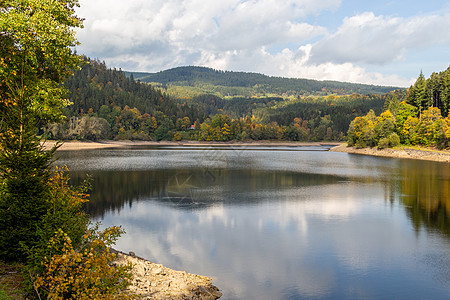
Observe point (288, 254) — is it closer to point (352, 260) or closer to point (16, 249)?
point (352, 260)

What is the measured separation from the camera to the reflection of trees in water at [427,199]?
27025 mm

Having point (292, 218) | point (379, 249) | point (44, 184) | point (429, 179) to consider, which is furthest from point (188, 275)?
point (429, 179)

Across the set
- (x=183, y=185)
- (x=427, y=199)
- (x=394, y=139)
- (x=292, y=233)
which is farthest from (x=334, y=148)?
(x=292, y=233)

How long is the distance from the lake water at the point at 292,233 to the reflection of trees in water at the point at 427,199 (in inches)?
3.9

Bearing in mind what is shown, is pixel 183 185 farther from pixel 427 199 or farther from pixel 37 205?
pixel 37 205

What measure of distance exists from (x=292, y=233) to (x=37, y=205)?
694 inches

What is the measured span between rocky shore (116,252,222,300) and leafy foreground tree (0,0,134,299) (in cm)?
118

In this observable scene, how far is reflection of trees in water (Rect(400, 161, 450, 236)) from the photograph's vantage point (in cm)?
2702

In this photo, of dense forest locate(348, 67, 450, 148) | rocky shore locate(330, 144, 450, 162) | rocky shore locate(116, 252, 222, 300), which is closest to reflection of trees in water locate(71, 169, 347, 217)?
rocky shore locate(116, 252, 222, 300)

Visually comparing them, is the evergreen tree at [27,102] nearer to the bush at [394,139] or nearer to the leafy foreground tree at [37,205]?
the leafy foreground tree at [37,205]

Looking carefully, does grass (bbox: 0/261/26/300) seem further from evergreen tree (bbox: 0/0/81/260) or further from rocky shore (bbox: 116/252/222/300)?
rocky shore (bbox: 116/252/222/300)

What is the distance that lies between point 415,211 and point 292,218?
1188 centimetres

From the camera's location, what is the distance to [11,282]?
1129cm

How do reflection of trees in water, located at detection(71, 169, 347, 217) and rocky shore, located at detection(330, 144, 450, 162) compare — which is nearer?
reflection of trees in water, located at detection(71, 169, 347, 217)
